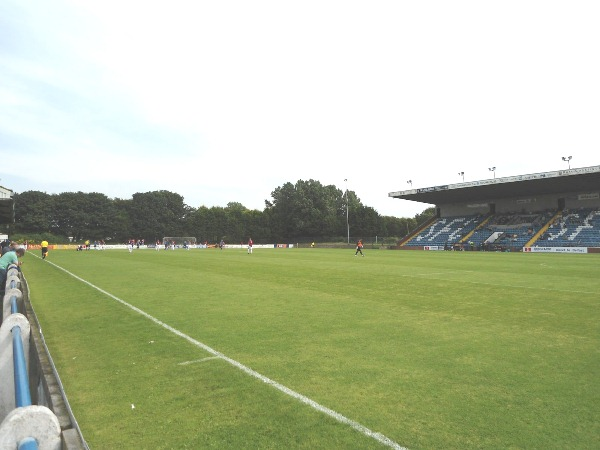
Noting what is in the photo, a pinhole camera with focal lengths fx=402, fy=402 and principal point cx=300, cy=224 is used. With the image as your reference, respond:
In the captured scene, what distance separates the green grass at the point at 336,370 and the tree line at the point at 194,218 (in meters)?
70.2

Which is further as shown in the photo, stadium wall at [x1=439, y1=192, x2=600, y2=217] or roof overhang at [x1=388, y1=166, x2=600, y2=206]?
stadium wall at [x1=439, y1=192, x2=600, y2=217]

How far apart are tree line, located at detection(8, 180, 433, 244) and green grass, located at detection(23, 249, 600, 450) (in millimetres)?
70230

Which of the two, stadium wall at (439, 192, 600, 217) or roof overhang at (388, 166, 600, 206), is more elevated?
roof overhang at (388, 166, 600, 206)

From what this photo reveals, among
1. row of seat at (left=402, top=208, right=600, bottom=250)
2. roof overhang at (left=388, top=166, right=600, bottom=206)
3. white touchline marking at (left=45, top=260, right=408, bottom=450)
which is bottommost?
white touchline marking at (left=45, top=260, right=408, bottom=450)

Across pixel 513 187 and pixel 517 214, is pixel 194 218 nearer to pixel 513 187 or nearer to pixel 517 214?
pixel 517 214

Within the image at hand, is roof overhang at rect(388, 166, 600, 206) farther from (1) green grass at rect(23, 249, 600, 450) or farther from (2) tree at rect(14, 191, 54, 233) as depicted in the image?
(2) tree at rect(14, 191, 54, 233)

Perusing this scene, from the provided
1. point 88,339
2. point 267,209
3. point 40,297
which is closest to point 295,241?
point 267,209

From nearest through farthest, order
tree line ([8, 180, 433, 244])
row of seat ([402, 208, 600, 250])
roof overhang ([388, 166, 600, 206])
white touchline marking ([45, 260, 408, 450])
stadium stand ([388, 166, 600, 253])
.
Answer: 1. white touchline marking ([45, 260, 408, 450])
2. roof overhang ([388, 166, 600, 206])
3. stadium stand ([388, 166, 600, 253])
4. row of seat ([402, 208, 600, 250])
5. tree line ([8, 180, 433, 244])

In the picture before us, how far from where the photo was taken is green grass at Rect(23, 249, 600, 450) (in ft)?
13.1

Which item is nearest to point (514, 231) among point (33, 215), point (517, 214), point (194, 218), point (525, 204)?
point (517, 214)

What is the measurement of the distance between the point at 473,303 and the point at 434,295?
1602 mm

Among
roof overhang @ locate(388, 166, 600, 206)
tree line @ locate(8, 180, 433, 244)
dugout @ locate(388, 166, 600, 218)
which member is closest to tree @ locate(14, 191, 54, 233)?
tree line @ locate(8, 180, 433, 244)

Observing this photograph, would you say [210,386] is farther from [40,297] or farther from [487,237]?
[487,237]

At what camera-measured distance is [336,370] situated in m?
5.68
